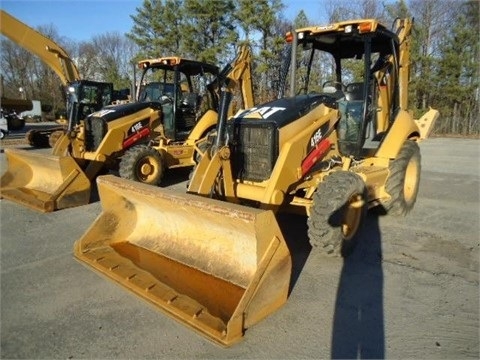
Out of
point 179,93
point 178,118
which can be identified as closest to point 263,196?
point 179,93

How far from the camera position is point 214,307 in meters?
3.03

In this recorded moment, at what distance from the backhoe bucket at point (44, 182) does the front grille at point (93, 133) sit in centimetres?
128

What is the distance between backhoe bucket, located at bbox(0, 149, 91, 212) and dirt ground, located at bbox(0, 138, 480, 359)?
898mm

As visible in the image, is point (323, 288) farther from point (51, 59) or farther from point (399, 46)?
point (51, 59)

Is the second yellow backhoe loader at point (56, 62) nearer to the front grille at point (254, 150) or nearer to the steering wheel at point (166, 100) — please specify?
the steering wheel at point (166, 100)

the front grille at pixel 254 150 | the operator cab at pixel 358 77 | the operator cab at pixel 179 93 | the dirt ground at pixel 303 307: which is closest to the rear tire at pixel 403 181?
the operator cab at pixel 358 77

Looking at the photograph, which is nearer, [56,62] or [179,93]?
[179,93]

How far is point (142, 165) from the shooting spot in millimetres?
7336

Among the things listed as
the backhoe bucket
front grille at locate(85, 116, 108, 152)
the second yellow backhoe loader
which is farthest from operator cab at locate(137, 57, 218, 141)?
the backhoe bucket

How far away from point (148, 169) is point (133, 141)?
0.90 meters

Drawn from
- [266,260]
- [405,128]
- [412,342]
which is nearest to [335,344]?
[412,342]

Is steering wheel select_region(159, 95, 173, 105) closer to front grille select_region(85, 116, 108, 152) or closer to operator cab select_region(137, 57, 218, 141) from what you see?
operator cab select_region(137, 57, 218, 141)

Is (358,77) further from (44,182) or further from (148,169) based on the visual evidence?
(44,182)

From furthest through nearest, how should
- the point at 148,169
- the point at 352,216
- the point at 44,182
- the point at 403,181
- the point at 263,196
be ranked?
the point at 148,169
the point at 44,182
the point at 403,181
the point at 352,216
the point at 263,196
